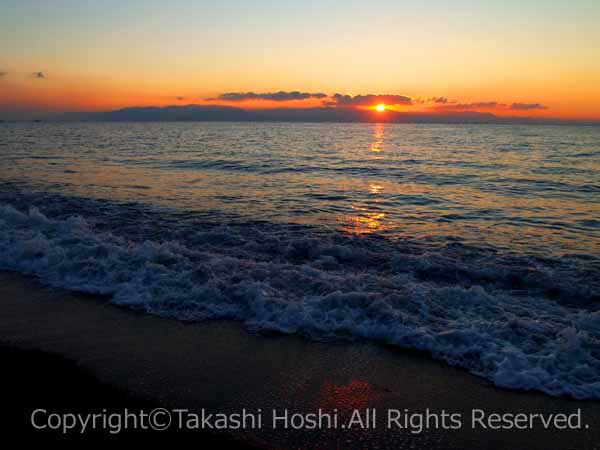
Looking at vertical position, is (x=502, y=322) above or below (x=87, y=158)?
below

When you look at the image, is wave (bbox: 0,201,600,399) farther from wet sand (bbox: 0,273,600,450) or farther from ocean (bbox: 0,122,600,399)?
wet sand (bbox: 0,273,600,450)

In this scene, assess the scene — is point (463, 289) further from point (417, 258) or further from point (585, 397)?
point (585, 397)

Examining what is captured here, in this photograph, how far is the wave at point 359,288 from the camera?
6.42m

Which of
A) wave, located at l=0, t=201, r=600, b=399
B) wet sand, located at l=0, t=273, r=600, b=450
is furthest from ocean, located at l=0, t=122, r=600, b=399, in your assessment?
wet sand, located at l=0, t=273, r=600, b=450

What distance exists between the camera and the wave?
6422 millimetres

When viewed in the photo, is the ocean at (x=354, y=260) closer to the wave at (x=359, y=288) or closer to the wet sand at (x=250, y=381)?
the wave at (x=359, y=288)

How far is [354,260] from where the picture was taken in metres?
11.0

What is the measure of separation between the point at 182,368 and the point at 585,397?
17.0 feet

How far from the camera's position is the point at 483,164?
3372cm

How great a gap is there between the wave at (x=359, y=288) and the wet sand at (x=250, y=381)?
0.45 m

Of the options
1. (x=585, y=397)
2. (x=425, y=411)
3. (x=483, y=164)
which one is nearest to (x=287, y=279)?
(x=425, y=411)

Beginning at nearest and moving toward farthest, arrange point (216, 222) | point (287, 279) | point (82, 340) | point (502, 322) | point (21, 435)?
point (21, 435), point (82, 340), point (502, 322), point (287, 279), point (216, 222)

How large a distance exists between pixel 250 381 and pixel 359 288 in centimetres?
375

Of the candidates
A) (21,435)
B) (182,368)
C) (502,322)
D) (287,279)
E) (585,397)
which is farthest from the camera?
(287,279)
